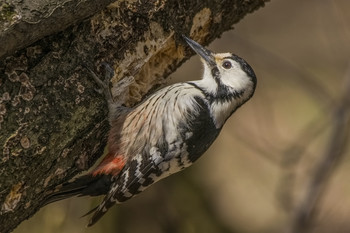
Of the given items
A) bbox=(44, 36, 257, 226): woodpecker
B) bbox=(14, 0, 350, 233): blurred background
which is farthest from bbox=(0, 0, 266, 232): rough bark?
bbox=(14, 0, 350, 233): blurred background

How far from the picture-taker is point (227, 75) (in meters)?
4.34

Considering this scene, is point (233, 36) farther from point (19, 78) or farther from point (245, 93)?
point (19, 78)

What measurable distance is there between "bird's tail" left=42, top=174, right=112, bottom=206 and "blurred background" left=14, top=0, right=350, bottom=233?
142cm

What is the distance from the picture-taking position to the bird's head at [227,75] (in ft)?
14.0

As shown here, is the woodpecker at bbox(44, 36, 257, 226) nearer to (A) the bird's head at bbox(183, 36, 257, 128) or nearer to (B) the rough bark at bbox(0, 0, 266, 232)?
(A) the bird's head at bbox(183, 36, 257, 128)

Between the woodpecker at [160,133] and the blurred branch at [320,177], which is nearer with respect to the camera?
the woodpecker at [160,133]

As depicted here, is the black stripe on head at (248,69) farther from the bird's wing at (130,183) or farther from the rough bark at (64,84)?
the bird's wing at (130,183)

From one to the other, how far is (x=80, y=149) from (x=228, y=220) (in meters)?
4.82

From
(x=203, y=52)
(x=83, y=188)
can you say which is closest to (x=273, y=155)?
(x=203, y=52)

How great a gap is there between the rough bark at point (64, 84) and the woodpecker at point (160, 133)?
20 cm

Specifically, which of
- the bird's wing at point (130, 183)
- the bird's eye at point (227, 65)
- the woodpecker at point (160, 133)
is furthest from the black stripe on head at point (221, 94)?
the bird's wing at point (130, 183)

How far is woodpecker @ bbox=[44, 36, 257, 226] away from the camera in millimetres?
3957

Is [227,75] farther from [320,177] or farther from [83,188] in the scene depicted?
[320,177]

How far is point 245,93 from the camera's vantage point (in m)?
4.32
